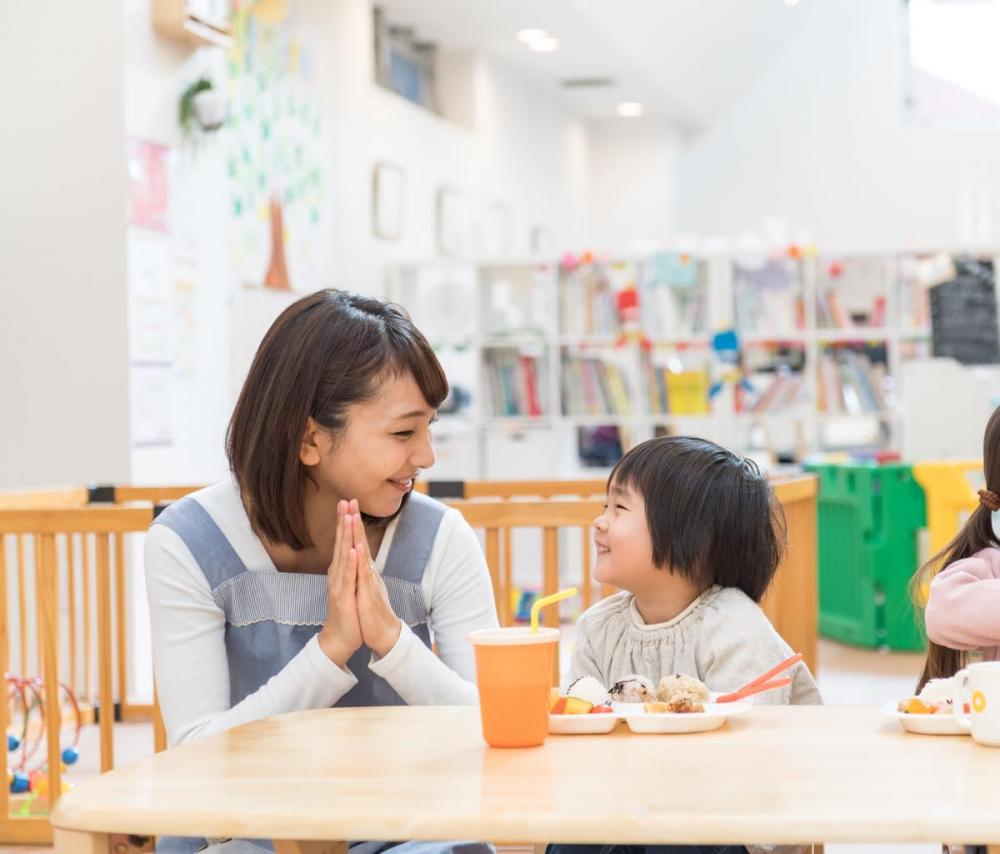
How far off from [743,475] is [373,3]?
6.21 meters

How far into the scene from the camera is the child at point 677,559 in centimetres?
195

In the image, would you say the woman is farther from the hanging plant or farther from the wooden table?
the hanging plant

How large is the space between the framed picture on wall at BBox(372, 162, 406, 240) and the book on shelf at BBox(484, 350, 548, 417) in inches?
33.0

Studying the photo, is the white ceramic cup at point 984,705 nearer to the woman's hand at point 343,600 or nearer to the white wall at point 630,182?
the woman's hand at point 343,600

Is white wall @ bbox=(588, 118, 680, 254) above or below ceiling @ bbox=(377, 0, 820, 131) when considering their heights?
below

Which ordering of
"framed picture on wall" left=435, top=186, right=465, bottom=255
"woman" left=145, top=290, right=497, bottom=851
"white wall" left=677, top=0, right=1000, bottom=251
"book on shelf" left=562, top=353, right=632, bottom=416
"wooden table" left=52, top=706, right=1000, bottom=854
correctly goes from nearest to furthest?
"wooden table" left=52, top=706, right=1000, bottom=854
"woman" left=145, top=290, right=497, bottom=851
"book on shelf" left=562, top=353, right=632, bottom=416
"framed picture on wall" left=435, top=186, right=465, bottom=255
"white wall" left=677, top=0, right=1000, bottom=251

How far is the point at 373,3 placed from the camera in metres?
7.74

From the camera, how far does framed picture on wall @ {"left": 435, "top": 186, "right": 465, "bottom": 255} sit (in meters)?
8.48

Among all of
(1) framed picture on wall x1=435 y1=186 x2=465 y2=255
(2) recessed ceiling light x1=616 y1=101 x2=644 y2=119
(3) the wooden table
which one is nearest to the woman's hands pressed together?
(3) the wooden table

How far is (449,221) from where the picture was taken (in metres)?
8.59

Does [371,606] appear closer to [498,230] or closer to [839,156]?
[498,230]

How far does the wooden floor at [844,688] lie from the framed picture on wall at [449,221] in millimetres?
2958

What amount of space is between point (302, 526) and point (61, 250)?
3.76 m

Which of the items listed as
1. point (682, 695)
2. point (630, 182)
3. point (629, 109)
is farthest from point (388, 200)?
point (682, 695)
